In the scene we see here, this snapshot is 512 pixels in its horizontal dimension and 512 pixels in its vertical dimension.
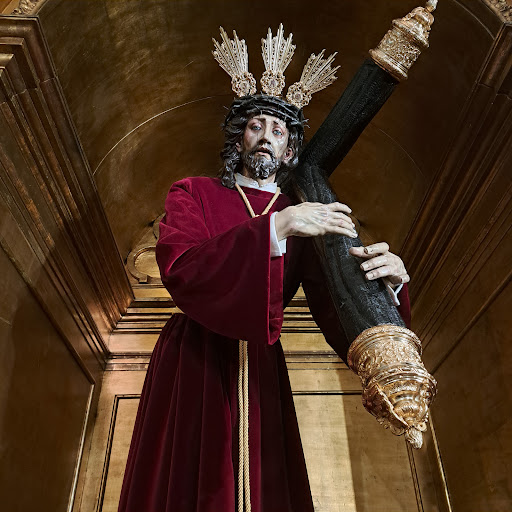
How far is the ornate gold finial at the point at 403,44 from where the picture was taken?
1.84 meters

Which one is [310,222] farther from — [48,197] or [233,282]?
[48,197]

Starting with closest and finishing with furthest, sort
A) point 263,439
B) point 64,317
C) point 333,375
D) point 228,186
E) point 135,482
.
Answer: point 135,482
point 263,439
point 228,186
point 64,317
point 333,375

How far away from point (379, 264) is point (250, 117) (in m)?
0.85

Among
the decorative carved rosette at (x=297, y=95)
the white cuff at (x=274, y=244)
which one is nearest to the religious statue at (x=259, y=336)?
the white cuff at (x=274, y=244)

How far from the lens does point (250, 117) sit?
85.0 inches

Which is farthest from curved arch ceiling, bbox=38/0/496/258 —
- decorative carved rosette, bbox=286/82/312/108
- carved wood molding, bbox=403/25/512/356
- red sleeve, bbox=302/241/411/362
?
red sleeve, bbox=302/241/411/362

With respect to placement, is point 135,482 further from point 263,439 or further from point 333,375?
point 333,375

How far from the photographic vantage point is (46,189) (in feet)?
7.07

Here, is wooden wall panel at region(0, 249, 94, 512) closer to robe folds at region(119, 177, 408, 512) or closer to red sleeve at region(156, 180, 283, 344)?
robe folds at region(119, 177, 408, 512)

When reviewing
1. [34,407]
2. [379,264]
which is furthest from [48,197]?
[379,264]

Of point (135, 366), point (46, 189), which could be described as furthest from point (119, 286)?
point (46, 189)

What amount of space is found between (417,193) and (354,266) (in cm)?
126

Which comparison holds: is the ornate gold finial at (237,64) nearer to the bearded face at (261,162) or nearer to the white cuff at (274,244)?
the bearded face at (261,162)

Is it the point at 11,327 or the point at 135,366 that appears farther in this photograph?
the point at 135,366
